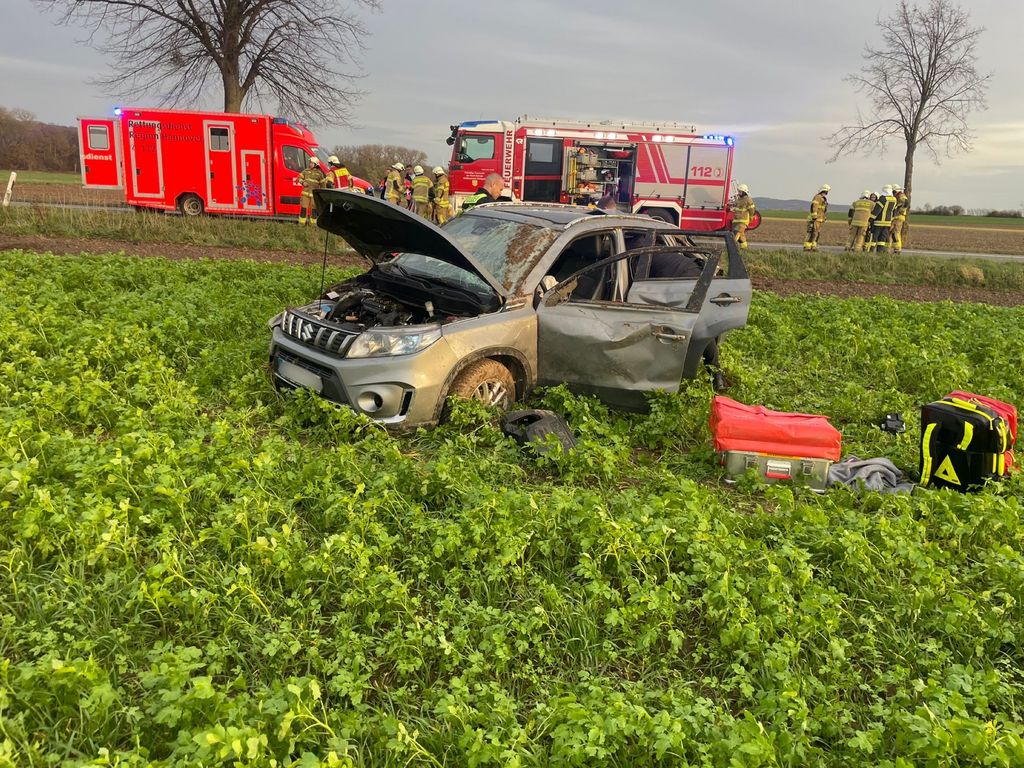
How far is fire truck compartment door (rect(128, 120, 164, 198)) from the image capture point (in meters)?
20.9

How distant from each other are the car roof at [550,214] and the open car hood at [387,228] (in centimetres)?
99

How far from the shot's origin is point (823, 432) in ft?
15.5

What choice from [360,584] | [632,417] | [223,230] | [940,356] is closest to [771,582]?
[360,584]

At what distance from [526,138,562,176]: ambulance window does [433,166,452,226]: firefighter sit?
3657 millimetres

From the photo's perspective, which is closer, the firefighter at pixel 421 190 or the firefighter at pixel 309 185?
the firefighter at pixel 421 190

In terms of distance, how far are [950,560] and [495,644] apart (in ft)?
7.93

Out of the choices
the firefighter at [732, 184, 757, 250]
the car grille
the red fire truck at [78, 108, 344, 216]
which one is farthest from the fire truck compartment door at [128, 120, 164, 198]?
the car grille

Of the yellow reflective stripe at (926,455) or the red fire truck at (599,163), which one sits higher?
the red fire truck at (599,163)

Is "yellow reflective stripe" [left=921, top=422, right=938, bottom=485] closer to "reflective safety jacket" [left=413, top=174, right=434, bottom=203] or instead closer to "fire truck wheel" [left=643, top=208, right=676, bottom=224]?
"reflective safety jacket" [left=413, top=174, right=434, bottom=203]

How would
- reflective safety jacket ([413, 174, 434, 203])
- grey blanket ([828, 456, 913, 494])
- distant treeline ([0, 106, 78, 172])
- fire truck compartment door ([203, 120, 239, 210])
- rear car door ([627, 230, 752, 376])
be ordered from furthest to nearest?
1. distant treeline ([0, 106, 78, 172])
2. fire truck compartment door ([203, 120, 239, 210])
3. reflective safety jacket ([413, 174, 434, 203])
4. rear car door ([627, 230, 752, 376])
5. grey blanket ([828, 456, 913, 494])

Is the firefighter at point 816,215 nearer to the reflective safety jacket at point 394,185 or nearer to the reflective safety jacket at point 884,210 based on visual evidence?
the reflective safety jacket at point 884,210

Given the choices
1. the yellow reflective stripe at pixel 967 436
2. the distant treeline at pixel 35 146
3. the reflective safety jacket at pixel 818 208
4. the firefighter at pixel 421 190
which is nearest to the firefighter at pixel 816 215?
the reflective safety jacket at pixel 818 208

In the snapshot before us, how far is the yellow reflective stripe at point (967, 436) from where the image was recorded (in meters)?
4.55

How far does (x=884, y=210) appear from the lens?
1908 cm
